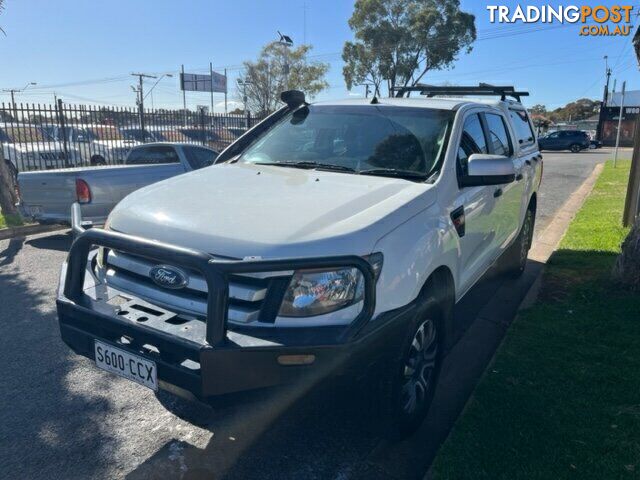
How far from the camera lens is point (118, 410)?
10.6 ft

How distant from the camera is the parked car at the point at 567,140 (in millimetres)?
38500

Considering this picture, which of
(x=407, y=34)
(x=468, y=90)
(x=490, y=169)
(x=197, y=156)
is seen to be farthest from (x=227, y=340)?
(x=407, y=34)

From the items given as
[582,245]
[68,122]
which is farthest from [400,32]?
[582,245]

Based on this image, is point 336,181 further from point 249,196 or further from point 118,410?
point 118,410

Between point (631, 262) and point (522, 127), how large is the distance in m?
1.94

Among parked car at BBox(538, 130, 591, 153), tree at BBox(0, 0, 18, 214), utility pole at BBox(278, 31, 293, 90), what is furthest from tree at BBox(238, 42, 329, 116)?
tree at BBox(0, 0, 18, 214)

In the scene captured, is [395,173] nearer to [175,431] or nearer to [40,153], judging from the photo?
[175,431]

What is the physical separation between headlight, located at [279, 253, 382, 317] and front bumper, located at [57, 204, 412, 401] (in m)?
0.07

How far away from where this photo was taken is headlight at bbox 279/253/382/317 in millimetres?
2281

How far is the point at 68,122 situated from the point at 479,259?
13142 millimetres

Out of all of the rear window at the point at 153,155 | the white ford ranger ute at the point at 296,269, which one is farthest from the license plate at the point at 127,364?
the rear window at the point at 153,155

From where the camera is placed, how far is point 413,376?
2895mm

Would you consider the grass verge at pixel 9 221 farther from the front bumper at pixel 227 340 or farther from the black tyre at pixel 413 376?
the black tyre at pixel 413 376

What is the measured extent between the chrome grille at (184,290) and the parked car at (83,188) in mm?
4275
